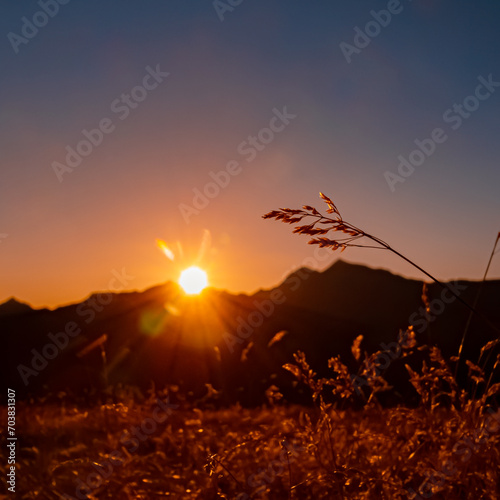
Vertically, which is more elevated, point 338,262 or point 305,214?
point 338,262

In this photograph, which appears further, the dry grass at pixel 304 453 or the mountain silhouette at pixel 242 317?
the mountain silhouette at pixel 242 317

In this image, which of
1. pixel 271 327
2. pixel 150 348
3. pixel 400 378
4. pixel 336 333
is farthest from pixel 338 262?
pixel 150 348

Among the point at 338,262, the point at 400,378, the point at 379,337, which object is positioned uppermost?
the point at 338,262

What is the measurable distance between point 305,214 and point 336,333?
20.4 meters

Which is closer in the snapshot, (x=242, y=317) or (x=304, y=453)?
(x=304, y=453)

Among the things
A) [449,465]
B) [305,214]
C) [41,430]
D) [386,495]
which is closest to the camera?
[305,214]

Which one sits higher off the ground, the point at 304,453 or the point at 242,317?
the point at 242,317

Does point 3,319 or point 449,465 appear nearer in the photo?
point 449,465

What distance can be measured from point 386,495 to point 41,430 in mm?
3342

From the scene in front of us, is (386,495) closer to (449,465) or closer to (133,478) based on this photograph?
(449,465)

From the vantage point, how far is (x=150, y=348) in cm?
1773

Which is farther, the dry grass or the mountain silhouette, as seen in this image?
the mountain silhouette

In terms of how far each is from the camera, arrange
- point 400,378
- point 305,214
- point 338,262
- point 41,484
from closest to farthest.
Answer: point 305,214 → point 41,484 → point 400,378 → point 338,262

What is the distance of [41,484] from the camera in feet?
9.69
